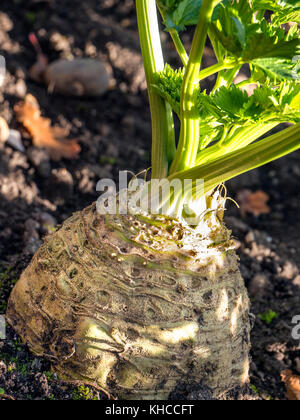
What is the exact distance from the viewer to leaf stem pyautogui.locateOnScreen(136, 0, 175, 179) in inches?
55.8

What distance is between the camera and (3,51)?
3117 millimetres

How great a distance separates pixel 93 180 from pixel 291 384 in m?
1.47

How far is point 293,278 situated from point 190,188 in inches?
44.7

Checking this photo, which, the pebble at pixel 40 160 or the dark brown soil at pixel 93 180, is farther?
the pebble at pixel 40 160

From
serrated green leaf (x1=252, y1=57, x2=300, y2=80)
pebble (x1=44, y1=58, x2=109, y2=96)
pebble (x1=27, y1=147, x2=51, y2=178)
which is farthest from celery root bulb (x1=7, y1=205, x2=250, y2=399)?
pebble (x1=44, y1=58, x2=109, y2=96)

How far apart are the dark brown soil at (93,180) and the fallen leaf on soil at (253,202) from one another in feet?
0.14

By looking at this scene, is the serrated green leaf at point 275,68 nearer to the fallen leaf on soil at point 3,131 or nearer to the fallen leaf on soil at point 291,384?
the fallen leaf on soil at point 291,384

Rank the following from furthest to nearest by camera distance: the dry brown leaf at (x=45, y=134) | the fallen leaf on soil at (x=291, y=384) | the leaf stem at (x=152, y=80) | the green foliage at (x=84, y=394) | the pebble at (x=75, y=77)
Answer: the pebble at (x=75, y=77) < the dry brown leaf at (x=45, y=134) < the fallen leaf on soil at (x=291, y=384) < the green foliage at (x=84, y=394) < the leaf stem at (x=152, y=80)

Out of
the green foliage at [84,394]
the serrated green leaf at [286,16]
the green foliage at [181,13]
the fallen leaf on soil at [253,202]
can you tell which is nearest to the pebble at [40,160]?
the fallen leaf on soil at [253,202]

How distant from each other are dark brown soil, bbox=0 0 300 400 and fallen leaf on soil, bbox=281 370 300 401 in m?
0.03

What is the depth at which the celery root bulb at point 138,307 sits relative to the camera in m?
1.48

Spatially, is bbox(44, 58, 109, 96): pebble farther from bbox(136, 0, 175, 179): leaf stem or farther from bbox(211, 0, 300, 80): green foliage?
bbox(211, 0, 300, 80): green foliage
